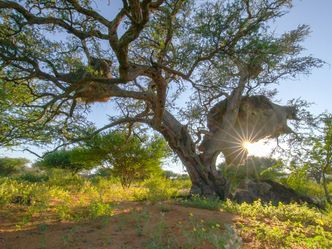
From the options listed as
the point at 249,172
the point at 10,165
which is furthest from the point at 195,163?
the point at 10,165

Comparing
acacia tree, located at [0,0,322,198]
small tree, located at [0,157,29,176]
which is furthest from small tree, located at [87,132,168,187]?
small tree, located at [0,157,29,176]

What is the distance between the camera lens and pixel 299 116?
573 inches

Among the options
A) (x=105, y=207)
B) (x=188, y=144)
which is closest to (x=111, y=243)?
(x=105, y=207)

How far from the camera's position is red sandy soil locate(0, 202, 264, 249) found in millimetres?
5184

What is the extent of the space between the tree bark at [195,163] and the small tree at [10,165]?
1404 inches

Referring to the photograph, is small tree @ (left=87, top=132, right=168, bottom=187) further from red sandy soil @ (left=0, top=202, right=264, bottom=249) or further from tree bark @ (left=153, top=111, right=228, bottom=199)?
red sandy soil @ (left=0, top=202, right=264, bottom=249)

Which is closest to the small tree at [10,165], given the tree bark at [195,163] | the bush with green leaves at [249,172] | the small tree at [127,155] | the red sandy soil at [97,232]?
the small tree at [127,155]

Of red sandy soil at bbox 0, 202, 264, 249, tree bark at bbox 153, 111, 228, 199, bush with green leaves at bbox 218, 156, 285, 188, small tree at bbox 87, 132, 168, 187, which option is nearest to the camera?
red sandy soil at bbox 0, 202, 264, 249

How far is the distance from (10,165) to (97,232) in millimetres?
41770

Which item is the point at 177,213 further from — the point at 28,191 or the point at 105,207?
the point at 28,191

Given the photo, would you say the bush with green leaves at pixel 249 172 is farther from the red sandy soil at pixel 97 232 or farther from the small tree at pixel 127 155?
the red sandy soil at pixel 97 232

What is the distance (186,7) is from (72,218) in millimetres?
7343

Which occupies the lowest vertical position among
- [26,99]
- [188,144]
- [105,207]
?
[105,207]

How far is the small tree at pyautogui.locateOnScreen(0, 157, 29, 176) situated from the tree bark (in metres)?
35.7
